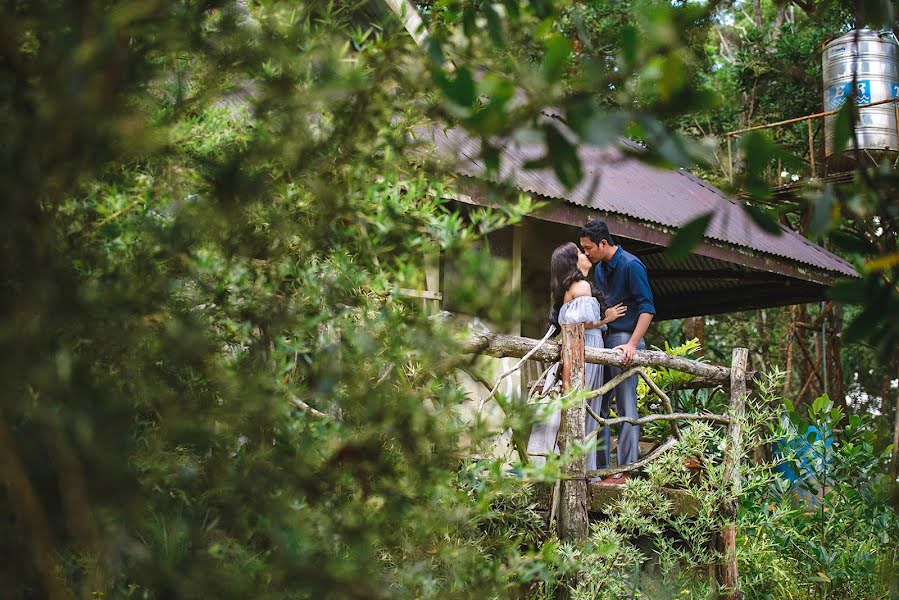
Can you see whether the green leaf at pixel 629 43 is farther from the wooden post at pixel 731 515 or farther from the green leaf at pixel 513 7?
the wooden post at pixel 731 515

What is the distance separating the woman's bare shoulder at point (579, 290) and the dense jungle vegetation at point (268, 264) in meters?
3.11

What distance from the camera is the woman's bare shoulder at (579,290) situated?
19.5 ft

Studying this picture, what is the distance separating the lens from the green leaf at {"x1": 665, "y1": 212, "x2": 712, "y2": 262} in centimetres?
107

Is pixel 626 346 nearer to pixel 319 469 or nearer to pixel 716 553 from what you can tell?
pixel 716 553

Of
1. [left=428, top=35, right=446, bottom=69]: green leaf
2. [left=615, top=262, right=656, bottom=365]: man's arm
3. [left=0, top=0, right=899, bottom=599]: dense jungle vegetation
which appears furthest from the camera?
[left=615, top=262, right=656, bottom=365]: man's arm

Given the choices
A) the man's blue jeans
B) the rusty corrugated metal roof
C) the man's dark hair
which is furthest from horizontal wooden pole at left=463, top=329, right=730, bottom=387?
the rusty corrugated metal roof

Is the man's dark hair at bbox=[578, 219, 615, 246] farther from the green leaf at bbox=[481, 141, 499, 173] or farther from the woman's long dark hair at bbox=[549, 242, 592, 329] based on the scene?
the green leaf at bbox=[481, 141, 499, 173]

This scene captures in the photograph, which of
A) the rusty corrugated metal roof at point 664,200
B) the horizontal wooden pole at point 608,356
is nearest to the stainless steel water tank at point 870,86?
the rusty corrugated metal roof at point 664,200

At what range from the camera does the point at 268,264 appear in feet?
6.86

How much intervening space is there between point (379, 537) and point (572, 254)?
13.9 feet

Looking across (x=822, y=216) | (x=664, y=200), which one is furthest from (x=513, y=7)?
(x=664, y=200)

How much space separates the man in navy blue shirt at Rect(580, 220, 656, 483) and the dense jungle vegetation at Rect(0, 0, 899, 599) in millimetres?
2977

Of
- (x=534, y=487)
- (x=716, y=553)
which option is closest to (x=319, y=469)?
(x=534, y=487)

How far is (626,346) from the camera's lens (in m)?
5.65
